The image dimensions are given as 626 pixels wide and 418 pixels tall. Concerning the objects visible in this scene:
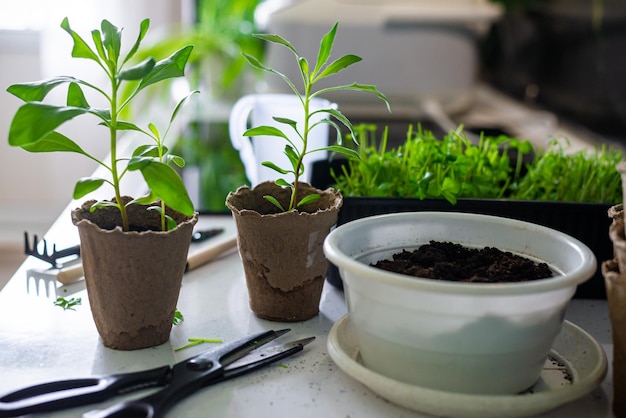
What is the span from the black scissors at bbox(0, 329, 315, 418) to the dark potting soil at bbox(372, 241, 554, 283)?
14cm

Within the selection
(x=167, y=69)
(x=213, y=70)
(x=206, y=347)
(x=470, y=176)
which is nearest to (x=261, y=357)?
(x=206, y=347)

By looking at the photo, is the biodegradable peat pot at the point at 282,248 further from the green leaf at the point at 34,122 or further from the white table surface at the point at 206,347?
the green leaf at the point at 34,122

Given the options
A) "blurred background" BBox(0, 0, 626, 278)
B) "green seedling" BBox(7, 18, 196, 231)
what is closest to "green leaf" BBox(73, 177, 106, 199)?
"green seedling" BBox(7, 18, 196, 231)

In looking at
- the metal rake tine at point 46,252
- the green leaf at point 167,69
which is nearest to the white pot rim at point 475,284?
the green leaf at point 167,69

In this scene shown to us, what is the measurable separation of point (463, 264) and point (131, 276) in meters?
0.31

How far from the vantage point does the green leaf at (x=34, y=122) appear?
1.91 feet

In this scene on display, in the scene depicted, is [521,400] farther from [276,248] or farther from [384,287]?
[276,248]

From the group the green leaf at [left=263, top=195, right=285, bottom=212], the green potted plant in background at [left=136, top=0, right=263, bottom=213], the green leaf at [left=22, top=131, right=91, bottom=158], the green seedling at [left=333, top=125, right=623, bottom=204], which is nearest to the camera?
the green leaf at [left=22, top=131, right=91, bottom=158]

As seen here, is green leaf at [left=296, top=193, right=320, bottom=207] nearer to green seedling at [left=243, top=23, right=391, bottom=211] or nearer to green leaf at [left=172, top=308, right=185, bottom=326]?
green seedling at [left=243, top=23, right=391, bottom=211]

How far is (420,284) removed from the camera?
568 mm

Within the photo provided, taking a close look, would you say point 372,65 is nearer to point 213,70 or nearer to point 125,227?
point 213,70

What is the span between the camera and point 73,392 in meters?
0.60

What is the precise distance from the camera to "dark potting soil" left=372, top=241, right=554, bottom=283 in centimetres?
65

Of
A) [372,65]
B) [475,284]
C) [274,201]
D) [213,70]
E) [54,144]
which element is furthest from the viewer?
[213,70]
